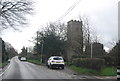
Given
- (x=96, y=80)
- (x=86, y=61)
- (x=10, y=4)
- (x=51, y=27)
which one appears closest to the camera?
(x=96, y=80)

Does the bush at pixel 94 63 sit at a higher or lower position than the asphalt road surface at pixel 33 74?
higher

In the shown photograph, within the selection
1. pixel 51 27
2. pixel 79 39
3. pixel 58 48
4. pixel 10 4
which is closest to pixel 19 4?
pixel 10 4

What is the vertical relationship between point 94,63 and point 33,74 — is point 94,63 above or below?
above

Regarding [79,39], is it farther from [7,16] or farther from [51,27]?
[7,16]

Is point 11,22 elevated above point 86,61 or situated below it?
above

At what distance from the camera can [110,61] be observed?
104 feet

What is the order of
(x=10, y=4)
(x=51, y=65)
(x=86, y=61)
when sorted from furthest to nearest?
(x=51, y=65)
(x=10, y=4)
(x=86, y=61)

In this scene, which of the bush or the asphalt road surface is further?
the bush

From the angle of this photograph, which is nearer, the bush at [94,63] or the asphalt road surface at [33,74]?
the asphalt road surface at [33,74]

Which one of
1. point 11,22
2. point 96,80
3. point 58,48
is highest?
point 11,22

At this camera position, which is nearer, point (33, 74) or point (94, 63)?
point (33, 74)

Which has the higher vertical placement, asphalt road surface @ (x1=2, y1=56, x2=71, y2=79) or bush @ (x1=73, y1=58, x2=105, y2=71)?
bush @ (x1=73, y1=58, x2=105, y2=71)

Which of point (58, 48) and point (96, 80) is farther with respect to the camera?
point (58, 48)

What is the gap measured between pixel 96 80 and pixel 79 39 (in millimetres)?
30158
